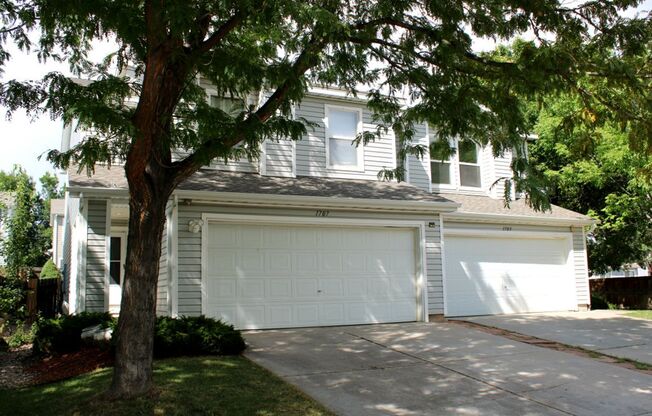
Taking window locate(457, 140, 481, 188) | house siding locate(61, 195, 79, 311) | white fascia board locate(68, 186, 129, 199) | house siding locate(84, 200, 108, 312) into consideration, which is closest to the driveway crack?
house siding locate(84, 200, 108, 312)

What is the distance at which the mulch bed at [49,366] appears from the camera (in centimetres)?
814

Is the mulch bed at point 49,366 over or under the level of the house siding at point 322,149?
under

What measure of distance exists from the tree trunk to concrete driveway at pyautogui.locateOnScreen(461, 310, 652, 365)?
7.96 m

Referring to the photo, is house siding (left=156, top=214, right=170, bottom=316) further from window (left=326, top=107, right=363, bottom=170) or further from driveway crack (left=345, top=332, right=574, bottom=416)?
window (left=326, top=107, right=363, bottom=170)

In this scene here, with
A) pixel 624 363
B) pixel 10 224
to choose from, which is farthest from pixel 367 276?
pixel 10 224

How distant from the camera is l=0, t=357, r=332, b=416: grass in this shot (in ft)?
19.7

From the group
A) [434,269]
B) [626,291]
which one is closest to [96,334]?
[434,269]

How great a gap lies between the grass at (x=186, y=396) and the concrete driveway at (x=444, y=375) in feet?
1.48

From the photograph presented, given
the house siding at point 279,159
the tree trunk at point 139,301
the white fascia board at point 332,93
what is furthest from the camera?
the white fascia board at point 332,93

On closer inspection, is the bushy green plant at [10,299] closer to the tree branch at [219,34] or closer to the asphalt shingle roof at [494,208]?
the tree branch at [219,34]

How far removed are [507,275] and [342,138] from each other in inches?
238

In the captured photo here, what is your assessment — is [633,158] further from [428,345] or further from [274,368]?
[274,368]

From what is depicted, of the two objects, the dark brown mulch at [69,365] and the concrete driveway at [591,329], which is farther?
the concrete driveway at [591,329]

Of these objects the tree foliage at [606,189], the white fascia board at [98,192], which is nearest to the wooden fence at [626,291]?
the tree foliage at [606,189]
